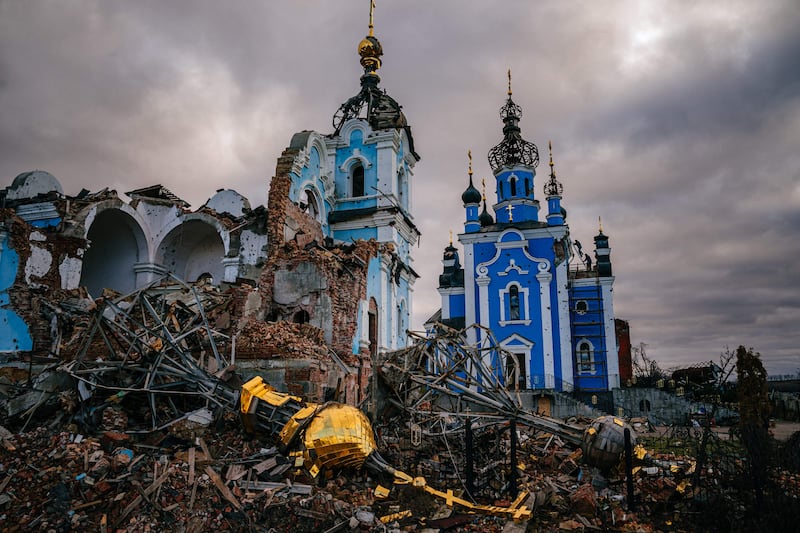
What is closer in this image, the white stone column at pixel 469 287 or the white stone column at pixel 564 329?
the white stone column at pixel 564 329

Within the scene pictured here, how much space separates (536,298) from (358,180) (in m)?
11.7

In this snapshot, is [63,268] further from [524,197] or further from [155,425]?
[524,197]

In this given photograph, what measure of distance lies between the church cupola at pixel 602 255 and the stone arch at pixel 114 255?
80.2ft

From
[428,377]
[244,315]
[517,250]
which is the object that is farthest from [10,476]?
[517,250]

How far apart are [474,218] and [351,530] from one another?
27911 millimetres

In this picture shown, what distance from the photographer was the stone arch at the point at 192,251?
72.6ft

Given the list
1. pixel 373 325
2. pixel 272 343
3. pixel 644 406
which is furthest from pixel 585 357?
pixel 272 343

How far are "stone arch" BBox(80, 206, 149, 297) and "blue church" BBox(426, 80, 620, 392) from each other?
54.8ft

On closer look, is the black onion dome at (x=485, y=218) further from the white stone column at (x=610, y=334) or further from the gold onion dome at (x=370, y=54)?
the gold onion dome at (x=370, y=54)

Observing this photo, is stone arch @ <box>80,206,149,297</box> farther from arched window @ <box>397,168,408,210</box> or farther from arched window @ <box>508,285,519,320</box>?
arched window @ <box>508,285,519,320</box>

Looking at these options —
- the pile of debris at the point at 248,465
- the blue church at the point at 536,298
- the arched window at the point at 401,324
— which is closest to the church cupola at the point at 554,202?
the blue church at the point at 536,298

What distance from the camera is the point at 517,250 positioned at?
32.8 meters

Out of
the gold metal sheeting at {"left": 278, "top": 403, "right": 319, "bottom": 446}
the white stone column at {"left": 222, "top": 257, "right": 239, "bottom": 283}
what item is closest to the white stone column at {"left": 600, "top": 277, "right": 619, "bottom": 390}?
the white stone column at {"left": 222, "top": 257, "right": 239, "bottom": 283}

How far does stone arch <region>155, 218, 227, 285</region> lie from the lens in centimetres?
2212
